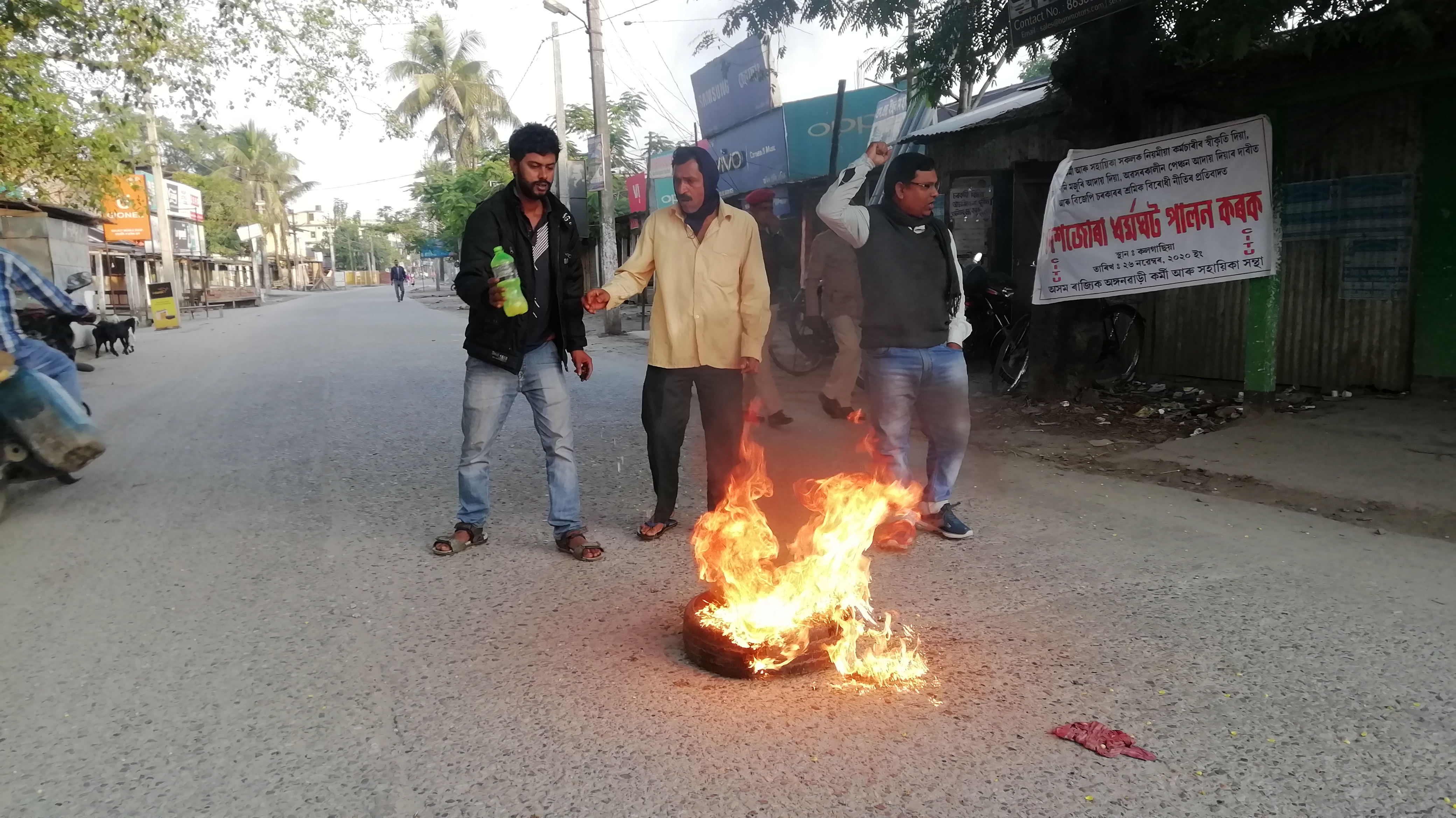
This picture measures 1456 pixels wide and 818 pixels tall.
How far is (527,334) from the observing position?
4.40m

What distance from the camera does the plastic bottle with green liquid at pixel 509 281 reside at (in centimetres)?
411

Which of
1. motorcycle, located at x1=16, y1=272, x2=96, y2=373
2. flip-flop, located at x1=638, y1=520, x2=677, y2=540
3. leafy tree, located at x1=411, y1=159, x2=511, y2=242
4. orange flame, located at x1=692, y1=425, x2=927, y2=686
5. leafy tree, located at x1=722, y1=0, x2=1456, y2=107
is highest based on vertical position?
leafy tree, located at x1=411, y1=159, x2=511, y2=242

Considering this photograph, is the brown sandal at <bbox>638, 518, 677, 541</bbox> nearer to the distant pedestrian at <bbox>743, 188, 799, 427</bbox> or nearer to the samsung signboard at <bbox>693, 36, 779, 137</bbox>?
the distant pedestrian at <bbox>743, 188, 799, 427</bbox>

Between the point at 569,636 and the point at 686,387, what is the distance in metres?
1.57

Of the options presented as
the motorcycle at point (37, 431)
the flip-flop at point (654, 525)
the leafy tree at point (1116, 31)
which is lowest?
the flip-flop at point (654, 525)

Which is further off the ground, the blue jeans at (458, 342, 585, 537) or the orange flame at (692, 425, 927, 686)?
the blue jeans at (458, 342, 585, 537)

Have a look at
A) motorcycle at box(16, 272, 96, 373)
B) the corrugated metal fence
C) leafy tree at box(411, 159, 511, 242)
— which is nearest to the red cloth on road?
the corrugated metal fence

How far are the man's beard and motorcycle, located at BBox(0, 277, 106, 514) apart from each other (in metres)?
3.52

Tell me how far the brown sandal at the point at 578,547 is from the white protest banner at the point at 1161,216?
518 centimetres

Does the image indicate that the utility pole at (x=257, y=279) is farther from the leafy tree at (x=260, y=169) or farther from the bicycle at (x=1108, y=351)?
the bicycle at (x=1108, y=351)

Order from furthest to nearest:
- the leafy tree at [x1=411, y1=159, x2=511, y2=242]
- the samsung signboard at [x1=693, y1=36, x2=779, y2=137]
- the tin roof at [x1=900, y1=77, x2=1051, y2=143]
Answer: the leafy tree at [x1=411, y1=159, x2=511, y2=242]
the samsung signboard at [x1=693, y1=36, x2=779, y2=137]
the tin roof at [x1=900, y1=77, x2=1051, y2=143]

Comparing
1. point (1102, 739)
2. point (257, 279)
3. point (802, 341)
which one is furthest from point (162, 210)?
point (1102, 739)

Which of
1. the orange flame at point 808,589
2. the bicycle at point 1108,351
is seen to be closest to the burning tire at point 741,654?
the orange flame at point 808,589

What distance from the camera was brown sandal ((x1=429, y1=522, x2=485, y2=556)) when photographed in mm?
4586
